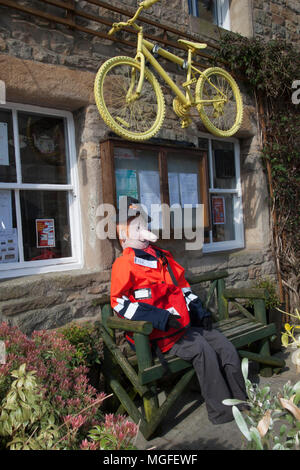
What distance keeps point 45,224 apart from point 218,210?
249cm

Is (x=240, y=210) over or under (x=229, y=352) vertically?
over

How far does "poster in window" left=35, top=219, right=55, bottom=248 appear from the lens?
3.58 m

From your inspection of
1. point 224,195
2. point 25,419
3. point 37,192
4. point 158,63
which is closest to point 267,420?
point 25,419

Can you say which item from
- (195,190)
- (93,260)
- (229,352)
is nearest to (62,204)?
(93,260)

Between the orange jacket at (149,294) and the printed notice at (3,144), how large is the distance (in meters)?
1.30

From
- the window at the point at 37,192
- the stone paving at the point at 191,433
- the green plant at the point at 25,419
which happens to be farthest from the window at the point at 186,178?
the green plant at the point at 25,419

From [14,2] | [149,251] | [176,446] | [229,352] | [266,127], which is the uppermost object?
[14,2]

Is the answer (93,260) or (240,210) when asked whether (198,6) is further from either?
(93,260)

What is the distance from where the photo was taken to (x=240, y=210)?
5.43 metres

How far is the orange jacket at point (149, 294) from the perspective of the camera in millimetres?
2977

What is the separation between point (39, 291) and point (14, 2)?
2.38 m

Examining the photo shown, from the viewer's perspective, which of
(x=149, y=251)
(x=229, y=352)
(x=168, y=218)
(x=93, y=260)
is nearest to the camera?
(x=229, y=352)

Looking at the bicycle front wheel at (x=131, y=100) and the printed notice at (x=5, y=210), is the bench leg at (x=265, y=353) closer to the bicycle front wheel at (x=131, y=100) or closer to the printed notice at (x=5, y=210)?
the bicycle front wheel at (x=131, y=100)
